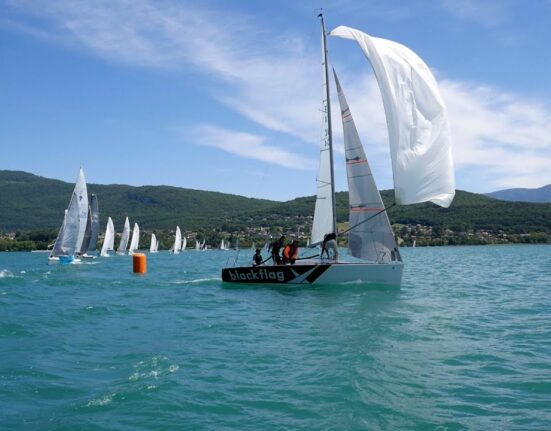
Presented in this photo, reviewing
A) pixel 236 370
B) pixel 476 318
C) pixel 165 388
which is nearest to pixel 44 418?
pixel 165 388

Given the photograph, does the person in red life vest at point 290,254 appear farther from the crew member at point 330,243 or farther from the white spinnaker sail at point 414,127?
the white spinnaker sail at point 414,127

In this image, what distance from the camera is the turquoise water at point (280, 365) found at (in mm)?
7668

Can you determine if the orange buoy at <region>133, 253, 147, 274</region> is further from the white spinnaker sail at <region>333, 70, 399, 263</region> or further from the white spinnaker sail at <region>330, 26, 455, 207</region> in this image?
the white spinnaker sail at <region>330, 26, 455, 207</region>

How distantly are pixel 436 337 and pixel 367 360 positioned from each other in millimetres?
2905

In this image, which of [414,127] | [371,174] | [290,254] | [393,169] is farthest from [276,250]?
[414,127]

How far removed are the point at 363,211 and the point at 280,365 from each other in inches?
543

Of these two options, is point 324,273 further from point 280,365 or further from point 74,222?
point 74,222

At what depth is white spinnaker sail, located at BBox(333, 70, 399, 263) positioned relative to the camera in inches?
906

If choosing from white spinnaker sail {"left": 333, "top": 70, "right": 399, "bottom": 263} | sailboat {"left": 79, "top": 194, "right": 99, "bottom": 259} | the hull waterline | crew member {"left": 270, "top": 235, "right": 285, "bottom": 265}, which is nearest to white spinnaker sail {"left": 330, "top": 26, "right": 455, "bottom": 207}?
white spinnaker sail {"left": 333, "top": 70, "right": 399, "bottom": 263}

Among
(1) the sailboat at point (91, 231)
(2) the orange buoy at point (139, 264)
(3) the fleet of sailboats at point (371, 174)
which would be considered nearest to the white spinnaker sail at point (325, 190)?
(3) the fleet of sailboats at point (371, 174)

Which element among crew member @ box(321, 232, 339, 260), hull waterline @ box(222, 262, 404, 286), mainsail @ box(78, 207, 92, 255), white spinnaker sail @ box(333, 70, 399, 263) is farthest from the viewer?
mainsail @ box(78, 207, 92, 255)

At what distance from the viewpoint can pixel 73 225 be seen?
173ft

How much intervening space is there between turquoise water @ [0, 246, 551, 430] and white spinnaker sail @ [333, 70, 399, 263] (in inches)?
144

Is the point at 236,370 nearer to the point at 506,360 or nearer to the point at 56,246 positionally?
the point at 506,360
